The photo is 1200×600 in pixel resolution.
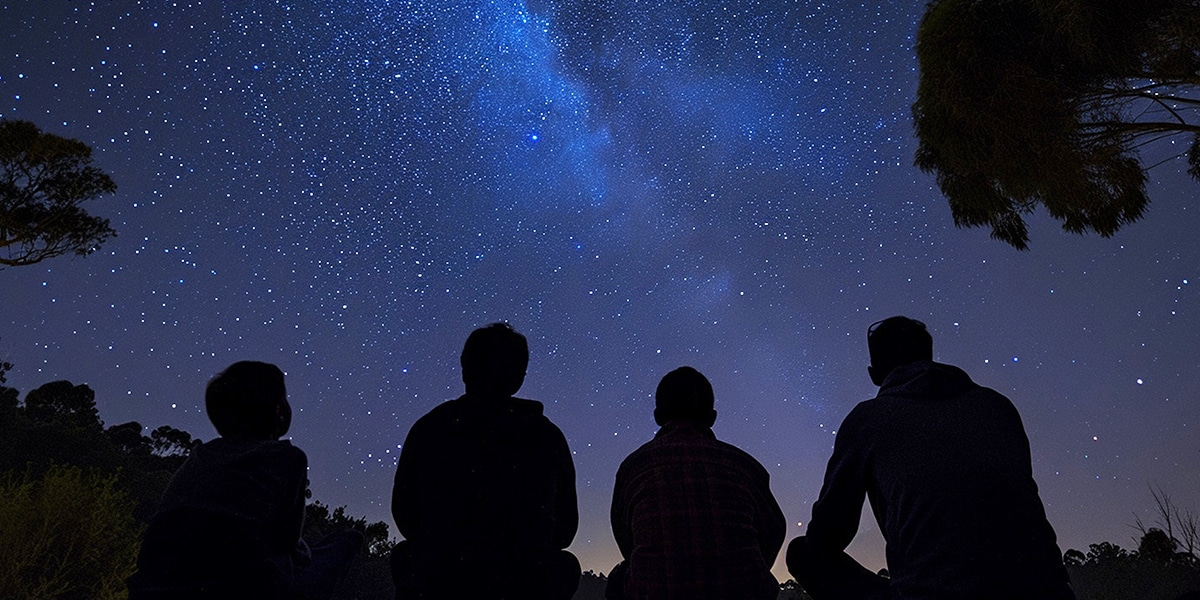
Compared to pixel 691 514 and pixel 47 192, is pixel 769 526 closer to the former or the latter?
pixel 691 514

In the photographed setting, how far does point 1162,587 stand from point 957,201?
13208mm

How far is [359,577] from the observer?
23.1 meters

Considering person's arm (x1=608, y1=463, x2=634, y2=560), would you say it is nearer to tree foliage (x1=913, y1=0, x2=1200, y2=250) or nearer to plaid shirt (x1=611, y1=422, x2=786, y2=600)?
plaid shirt (x1=611, y1=422, x2=786, y2=600)

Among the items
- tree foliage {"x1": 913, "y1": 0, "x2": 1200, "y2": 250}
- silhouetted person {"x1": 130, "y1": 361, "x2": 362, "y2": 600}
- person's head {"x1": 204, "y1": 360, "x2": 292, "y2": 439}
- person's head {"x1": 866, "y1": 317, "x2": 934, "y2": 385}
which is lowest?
silhouetted person {"x1": 130, "y1": 361, "x2": 362, "y2": 600}

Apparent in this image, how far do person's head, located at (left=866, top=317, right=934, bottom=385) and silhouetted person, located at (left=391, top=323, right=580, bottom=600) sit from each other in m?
1.35

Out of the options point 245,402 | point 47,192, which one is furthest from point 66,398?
point 245,402

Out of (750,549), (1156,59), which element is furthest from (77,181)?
(1156,59)

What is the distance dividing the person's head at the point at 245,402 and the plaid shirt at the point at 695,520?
5.44 feet

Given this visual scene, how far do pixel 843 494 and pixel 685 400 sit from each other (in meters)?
1.25

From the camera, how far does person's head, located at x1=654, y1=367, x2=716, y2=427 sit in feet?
11.0

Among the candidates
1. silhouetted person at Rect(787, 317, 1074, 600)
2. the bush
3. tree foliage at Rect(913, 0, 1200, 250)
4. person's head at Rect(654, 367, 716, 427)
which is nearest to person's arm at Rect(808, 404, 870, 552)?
silhouetted person at Rect(787, 317, 1074, 600)

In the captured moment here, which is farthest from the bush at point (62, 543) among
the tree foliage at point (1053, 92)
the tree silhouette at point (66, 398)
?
Answer: the tree silhouette at point (66, 398)

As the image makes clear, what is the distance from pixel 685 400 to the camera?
11.0 ft

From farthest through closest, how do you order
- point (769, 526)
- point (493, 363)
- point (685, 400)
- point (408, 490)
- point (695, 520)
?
1. point (685, 400)
2. point (769, 526)
3. point (695, 520)
4. point (493, 363)
5. point (408, 490)
